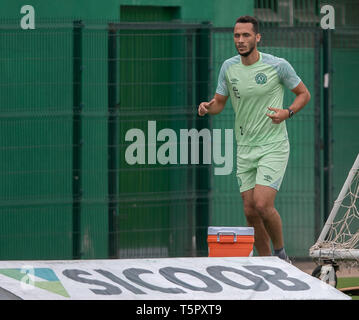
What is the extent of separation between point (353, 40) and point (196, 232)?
3245 mm

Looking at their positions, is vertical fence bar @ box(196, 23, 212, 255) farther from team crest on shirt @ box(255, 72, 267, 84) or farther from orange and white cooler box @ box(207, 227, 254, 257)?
orange and white cooler box @ box(207, 227, 254, 257)

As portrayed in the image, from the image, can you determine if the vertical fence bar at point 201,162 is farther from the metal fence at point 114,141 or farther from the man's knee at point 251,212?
the man's knee at point 251,212

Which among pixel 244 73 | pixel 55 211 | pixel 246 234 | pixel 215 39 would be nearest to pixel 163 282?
pixel 246 234

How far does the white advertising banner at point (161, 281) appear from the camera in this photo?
7.36 m

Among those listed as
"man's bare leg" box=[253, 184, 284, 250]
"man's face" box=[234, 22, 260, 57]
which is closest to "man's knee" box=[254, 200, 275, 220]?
"man's bare leg" box=[253, 184, 284, 250]

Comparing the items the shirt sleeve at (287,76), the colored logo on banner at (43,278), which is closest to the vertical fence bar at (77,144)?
the shirt sleeve at (287,76)

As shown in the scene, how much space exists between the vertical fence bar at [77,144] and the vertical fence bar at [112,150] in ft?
1.17

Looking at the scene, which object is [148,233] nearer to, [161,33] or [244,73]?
[161,33]

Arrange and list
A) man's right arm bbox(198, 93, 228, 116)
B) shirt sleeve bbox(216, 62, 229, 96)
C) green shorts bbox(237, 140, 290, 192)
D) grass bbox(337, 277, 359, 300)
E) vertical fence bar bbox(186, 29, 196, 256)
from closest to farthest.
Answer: green shorts bbox(237, 140, 290, 192), man's right arm bbox(198, 93, 228, 116), shirt sleeve bbox(216, 62, 229, 96), grass bbox(337, 277, 359, 300), vertical fence bar bbox(186, 29, 196, 256)

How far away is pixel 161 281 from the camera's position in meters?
7.74

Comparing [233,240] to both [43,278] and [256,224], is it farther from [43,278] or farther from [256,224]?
[43,278]

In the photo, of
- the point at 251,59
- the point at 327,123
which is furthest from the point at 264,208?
the point at 327,123

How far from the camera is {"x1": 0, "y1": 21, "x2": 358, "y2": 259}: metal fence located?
12.9 metres

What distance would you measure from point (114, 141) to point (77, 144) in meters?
0.44
